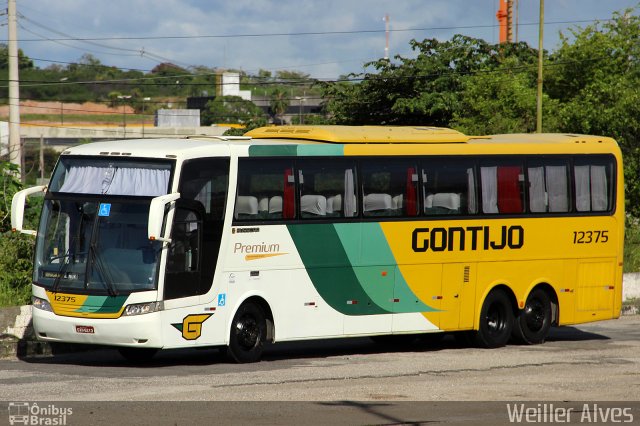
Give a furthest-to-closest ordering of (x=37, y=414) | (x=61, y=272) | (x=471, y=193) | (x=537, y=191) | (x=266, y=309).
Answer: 1. (x=537, y=191)
2. (x=471, y=193)
3. (x=266, y=309)
4. (x=61, y=272)
5. (x=37, y=414)

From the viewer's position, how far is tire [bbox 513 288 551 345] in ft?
67.7

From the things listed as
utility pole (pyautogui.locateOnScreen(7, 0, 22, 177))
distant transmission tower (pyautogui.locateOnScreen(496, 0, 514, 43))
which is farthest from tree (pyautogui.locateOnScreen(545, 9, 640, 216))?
distant transmission tower (pyautogui.locateOnScreen(496, 0, 514, 43))

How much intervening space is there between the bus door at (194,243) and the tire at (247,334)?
1.86 feet

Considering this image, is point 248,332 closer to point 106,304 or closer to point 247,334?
point 247,334

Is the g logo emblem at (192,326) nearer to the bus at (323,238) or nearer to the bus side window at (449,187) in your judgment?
the bus at (323,238)

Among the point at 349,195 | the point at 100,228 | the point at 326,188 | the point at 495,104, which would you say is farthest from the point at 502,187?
the point at 495,104

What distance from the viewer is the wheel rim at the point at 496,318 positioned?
20.3 m

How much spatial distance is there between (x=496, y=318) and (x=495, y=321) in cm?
6

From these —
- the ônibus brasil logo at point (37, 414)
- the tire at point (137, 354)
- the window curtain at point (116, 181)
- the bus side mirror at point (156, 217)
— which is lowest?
the tire at point (137, 354)

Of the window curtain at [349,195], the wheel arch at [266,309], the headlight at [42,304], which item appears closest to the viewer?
the headlight at [42,304]

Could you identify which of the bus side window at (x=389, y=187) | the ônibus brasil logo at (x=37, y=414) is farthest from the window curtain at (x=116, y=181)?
the ônibus brasil logo at (x=37, y=414)

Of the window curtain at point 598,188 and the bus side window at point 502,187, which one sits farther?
the window curtain at point 598,188

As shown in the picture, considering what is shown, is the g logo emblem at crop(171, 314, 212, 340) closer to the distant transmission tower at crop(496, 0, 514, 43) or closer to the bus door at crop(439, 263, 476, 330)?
the bus door at crop(439, 263, 476, 330)

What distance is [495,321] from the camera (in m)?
20.4
